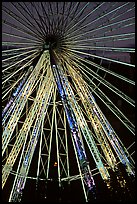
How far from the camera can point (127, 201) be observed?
4.63 meters

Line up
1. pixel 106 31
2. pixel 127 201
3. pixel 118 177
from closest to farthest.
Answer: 1. pixel 127 201
2. pixel 118 177
3. pixel 106 31

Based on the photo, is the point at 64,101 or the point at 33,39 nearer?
the point at 64,101

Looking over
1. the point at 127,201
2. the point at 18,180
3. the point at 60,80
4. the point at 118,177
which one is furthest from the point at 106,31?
the point at 18,180

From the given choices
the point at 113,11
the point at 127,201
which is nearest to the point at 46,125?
the point at 113,11

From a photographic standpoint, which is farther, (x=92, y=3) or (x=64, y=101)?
(x=92, y=3)

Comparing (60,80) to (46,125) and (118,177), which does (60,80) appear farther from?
(46,125)

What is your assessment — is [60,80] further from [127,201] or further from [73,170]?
[73,170]

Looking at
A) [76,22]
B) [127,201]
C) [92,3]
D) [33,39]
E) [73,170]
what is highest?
[92,3]

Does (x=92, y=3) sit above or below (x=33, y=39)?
above

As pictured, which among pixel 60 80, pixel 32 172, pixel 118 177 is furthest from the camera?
pixel 32 172

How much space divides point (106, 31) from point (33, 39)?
72.5 inches

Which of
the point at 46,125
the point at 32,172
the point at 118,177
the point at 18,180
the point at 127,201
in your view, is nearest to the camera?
the point at 127,201

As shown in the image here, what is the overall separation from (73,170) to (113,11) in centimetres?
612

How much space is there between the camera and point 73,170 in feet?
33.9
